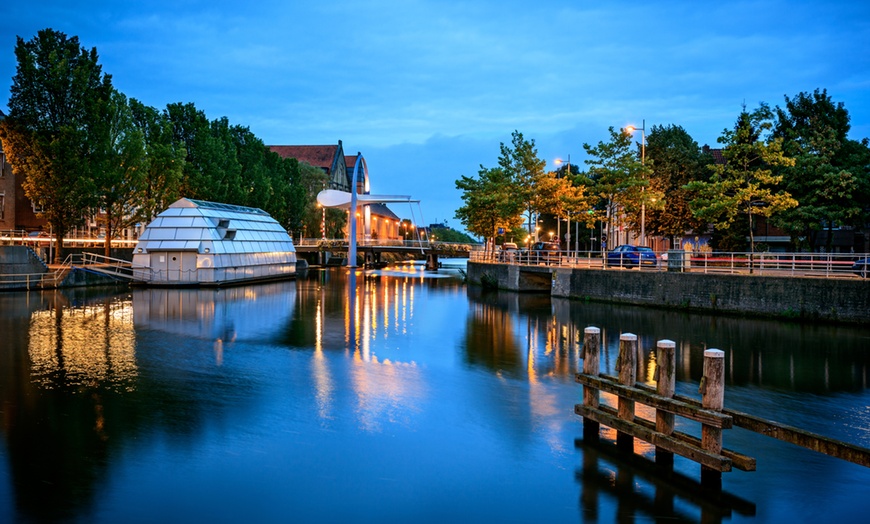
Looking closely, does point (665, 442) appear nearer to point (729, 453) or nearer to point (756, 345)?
point (729, 453)

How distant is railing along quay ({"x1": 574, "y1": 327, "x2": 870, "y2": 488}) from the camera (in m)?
9.38

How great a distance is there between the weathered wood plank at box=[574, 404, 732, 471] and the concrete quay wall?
66.8ft

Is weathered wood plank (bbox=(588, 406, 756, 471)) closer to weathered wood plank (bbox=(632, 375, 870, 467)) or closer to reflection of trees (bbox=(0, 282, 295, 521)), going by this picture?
weathered wood plank (bbox=(632, 375, 870, 467))

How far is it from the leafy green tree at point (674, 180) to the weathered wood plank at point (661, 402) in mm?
46941

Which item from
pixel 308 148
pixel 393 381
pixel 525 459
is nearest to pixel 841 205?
pixel 393 381

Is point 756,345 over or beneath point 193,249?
Result: beneath

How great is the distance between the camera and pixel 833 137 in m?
45.8

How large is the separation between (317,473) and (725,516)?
18.8 feet

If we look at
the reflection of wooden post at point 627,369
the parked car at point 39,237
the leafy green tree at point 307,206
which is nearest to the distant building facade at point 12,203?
the parked car at point 39,237

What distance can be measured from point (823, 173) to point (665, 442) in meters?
41.2

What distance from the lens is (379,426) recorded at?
13391 mm

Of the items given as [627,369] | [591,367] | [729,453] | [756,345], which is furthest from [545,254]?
[729,453]

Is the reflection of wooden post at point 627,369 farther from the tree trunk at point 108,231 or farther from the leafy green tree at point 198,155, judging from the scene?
the leafy green tree at point 198,155

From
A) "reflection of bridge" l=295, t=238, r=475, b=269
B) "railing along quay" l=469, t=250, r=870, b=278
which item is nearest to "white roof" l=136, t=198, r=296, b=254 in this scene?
"railing along quay" l=469, t=250, r=870, b=278
